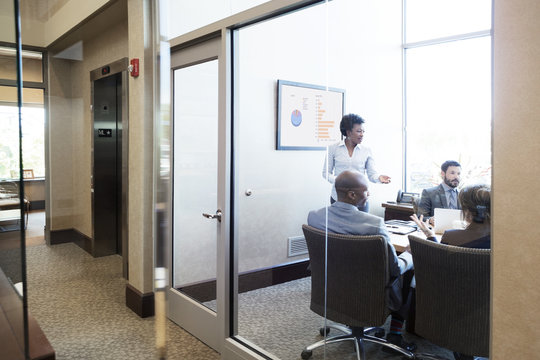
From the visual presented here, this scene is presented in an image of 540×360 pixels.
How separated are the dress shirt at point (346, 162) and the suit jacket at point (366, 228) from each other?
59mm

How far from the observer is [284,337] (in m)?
1.50

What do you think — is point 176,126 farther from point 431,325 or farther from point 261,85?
point 431,325

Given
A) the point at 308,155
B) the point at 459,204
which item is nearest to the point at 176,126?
the point at 308,155

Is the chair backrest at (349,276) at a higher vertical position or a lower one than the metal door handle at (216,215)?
lower

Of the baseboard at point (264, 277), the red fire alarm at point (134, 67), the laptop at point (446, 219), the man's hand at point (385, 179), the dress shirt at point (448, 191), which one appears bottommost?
the baseboard at point (264, 277)

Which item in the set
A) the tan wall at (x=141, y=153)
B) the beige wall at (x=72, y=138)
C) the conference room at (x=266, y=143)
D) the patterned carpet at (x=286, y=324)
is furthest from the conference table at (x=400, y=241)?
the beige wall at (x=72, y=138)

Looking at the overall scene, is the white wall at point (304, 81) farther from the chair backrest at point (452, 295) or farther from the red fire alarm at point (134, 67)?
the red fire alarm at point (134, 67)

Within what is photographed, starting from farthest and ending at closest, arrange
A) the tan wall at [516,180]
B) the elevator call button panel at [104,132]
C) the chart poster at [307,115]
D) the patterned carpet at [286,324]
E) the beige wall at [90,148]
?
1. the elevator call button panel at [104,132]
2. the beige wall at [90,148]
3. the patterned carpet at [286,324]
4. the chart poster at [307,115]
5. the tan wall at [516,180]

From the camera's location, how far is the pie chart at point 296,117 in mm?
1398

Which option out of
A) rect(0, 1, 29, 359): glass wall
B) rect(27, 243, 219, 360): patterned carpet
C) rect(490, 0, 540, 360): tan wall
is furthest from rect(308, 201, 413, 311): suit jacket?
rect(0, 1, 29, 359): glass wall

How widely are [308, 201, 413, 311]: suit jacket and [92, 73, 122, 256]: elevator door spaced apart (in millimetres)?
1472

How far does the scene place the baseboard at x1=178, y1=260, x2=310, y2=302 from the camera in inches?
59.1

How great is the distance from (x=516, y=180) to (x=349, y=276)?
2.28 ft

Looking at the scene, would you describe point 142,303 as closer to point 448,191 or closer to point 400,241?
point 400,241
